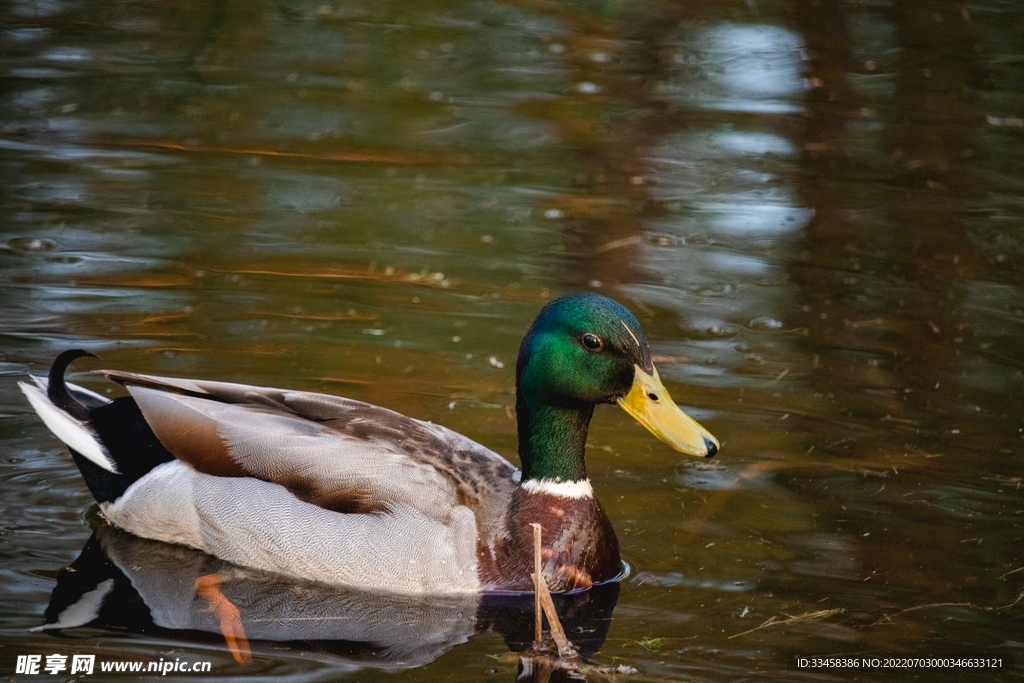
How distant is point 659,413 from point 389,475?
3.70 feet

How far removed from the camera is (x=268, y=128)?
37.7ft

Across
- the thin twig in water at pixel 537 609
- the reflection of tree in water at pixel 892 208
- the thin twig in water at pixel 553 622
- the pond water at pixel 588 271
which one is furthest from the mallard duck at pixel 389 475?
the reflection of tree in water at pixel 892 208

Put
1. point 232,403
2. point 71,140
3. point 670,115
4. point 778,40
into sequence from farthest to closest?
1. point 778,40
2. point 670,115
3. point 71,140
4. point 232,403

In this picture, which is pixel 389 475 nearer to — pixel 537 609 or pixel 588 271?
pixel 537 609

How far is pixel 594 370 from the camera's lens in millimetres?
5859

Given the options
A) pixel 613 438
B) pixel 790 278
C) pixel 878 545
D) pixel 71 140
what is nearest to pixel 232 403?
pixel 613 438

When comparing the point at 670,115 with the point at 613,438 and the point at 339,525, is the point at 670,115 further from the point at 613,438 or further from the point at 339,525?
the point at 339,525

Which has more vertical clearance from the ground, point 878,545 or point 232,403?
point 232,403

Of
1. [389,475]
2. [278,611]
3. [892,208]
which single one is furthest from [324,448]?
[892,208]

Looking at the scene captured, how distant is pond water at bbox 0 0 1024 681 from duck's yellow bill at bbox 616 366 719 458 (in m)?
0.57

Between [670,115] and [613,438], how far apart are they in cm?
575

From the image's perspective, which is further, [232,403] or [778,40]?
[778,40]

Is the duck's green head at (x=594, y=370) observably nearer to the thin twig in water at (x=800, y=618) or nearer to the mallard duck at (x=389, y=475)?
the mallard duck at (x=389, y=475)

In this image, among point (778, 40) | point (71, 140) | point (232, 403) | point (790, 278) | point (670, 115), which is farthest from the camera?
point (778, 40)
